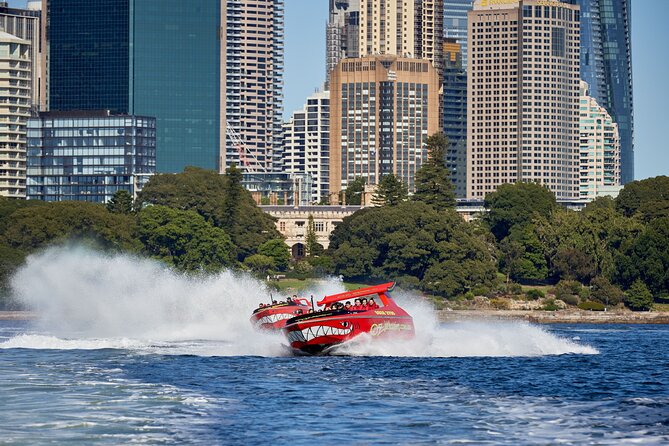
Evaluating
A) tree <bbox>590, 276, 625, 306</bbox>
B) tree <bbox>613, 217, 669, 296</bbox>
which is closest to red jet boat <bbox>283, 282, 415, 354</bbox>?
tree <bbox>613, 217, 669, 296</bbox>

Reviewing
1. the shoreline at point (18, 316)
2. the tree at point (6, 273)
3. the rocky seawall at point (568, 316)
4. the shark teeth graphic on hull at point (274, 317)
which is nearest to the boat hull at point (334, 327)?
the shark teeth graphic on hull at point (274, 317)

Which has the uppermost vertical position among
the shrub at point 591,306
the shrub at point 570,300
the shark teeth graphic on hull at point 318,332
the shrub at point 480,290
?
the shark teeth graphic on hull at point 318,332

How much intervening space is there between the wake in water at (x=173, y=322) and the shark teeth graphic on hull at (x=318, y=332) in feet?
2.80

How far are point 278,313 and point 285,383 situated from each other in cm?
2149

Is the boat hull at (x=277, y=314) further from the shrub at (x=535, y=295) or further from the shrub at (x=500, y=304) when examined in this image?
the shrub at (x=535, y=295)

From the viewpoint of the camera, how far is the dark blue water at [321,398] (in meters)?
57.8

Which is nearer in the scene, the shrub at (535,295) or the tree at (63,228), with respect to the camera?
the tree at (63,228)

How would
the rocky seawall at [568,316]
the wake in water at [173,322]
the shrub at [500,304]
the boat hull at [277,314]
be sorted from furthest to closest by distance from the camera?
the shrub at [500,304] → the rocky seawall at [568,316] → the boat hull at [277,314] → the wake in water at [173,322]

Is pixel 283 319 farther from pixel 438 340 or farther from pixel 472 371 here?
pixel 472 371

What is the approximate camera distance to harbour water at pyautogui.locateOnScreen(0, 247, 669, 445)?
192ft

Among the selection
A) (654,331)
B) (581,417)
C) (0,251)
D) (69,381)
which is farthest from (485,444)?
(0,251)

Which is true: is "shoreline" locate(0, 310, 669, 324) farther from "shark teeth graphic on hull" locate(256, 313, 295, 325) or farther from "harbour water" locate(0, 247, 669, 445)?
"shark teeth graphic on hull" locate(256, 313, 295, 325)

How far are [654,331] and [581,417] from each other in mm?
90527

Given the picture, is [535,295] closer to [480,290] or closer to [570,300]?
[570,300]
